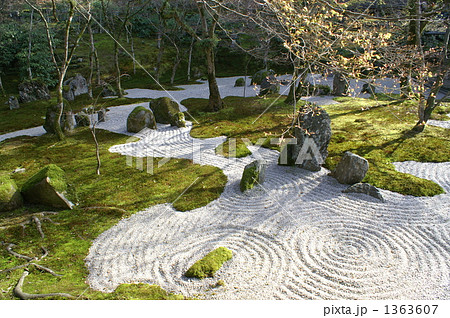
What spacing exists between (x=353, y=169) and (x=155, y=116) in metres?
11.6

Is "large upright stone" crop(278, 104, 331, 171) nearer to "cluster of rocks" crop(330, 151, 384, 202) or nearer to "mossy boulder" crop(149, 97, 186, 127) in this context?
"cluster of rocks" crop(330, 151, 384, 202)

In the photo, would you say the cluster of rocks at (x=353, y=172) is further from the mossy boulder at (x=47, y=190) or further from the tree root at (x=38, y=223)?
the tree root at (x=38, y=223)

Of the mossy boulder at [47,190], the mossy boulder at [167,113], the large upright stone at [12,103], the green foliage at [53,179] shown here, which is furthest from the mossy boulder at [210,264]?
the large upright stone at [12,103]

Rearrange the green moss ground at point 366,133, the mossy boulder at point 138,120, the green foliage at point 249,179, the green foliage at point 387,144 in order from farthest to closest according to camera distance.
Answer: the mossy boulder at point 138,120 < the green moss ground at point 366,133 < the green foliage at point 387,144 < the green foliage at point 249,179

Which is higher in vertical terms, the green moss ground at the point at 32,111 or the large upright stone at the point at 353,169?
the green moss ground at the point at 32,111

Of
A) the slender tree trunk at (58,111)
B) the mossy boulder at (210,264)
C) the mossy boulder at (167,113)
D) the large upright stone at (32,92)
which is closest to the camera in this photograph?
the mossy boulder at (210,264)

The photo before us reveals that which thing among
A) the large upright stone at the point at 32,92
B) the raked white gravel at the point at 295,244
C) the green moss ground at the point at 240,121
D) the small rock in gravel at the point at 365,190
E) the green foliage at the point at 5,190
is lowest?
the raked white gravel at the point at 295,244

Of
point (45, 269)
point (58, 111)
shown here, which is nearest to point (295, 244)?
point (45, 269)

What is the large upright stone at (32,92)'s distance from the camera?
24434mm

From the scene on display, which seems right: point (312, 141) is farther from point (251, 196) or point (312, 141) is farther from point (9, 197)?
point (9, 197)

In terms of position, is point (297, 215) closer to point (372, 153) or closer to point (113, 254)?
point (113, 254)

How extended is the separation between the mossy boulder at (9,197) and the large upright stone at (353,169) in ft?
31.0

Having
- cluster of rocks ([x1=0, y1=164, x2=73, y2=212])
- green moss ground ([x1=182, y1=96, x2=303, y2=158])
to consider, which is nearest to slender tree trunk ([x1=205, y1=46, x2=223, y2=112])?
green moss ground ([x1=182, y1=96, x2=303, y2=158])

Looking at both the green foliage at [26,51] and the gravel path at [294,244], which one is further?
the green foliage at [26,51]
